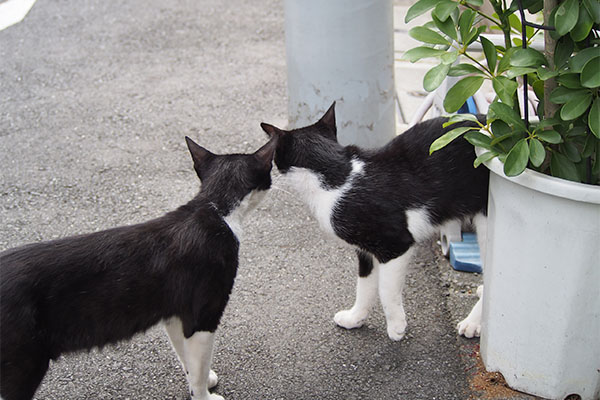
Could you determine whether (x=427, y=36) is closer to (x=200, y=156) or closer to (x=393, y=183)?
(x=393, y=183)

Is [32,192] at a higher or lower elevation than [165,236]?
lower

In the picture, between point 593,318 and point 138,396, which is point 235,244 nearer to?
point 138,396

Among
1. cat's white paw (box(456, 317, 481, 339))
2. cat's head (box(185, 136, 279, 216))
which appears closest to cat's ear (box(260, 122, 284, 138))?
cat's head (box(185, 136, 279, 216))

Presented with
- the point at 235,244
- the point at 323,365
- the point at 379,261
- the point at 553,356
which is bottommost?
the point at 323,365

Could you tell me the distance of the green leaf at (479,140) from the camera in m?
→ 2.41

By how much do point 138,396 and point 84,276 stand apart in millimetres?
740

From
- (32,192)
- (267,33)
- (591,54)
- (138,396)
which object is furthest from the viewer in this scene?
(267,33)

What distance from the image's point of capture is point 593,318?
7.89 feet

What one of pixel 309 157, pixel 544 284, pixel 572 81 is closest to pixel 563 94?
pixel 572 81

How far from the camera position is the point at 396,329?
3.04 meters

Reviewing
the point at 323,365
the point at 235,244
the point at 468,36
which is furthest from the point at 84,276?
the point at 468,36

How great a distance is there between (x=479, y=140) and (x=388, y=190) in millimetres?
556

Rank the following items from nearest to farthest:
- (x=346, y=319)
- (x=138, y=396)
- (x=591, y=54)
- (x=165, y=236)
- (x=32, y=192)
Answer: (x=591, y=54) → (x=165, y=236) → (x=138, y=396) → (x=346, y=319) → (x=32, y=192)

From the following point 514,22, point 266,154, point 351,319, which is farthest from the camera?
point 351,319
